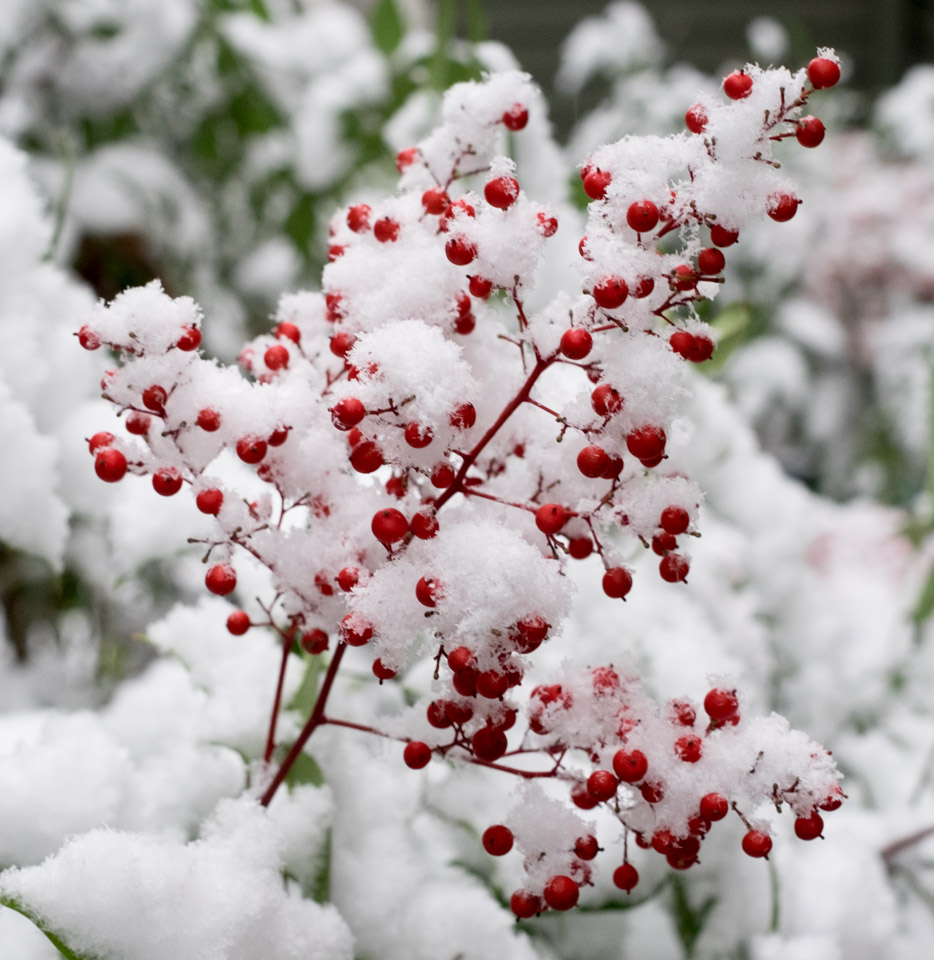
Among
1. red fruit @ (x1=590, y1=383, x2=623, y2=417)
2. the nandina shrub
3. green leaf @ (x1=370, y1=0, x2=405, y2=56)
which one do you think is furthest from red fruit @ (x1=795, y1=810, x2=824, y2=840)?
green leaf @ (x1=370, y1=0, x2=405, y2=56)

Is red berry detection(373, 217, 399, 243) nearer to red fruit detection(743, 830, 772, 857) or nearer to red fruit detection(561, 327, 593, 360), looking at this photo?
red fruit detection(561, 327, 593, 360)

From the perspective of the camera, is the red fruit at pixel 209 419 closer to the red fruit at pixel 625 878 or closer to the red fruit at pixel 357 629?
the red fruit at pixel 357 629

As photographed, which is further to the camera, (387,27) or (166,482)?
(387,27)

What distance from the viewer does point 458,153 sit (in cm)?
27

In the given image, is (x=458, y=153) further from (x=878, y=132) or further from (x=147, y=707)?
(x=878, y=132)

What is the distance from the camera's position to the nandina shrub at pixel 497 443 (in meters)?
0.22

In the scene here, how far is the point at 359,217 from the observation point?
268 mm

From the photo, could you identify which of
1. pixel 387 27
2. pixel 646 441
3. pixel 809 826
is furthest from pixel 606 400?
pixel 387 27

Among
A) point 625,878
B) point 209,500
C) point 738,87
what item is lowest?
point 625,878

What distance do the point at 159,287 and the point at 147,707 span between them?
0.25m

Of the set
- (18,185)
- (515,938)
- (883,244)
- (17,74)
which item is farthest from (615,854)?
(883,244)

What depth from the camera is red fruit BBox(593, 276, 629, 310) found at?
206mm

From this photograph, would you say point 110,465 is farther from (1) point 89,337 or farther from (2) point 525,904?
(2) point 525,904

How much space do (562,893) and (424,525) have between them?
9cm
